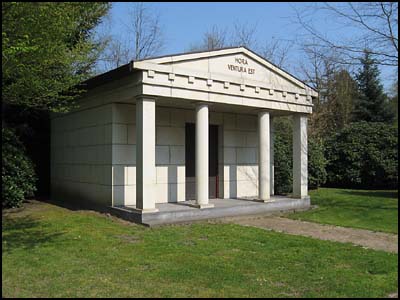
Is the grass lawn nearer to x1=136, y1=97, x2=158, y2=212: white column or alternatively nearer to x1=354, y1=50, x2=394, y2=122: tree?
x1=136, y1=97, x2=158, y2=212: white column

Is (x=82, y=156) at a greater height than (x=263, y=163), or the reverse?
(x=82, y=156)

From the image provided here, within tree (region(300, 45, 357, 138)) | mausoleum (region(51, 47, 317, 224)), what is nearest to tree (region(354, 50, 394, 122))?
tree (region(300, 45, 357, 138))

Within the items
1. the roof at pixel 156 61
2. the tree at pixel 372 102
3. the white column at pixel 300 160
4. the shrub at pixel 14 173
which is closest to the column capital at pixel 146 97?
the roof at pixel 156 61

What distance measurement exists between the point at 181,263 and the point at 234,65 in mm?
6742

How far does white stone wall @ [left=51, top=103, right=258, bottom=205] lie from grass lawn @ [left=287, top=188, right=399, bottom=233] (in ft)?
8.76

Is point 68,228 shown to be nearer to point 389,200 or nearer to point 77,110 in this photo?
point 77,110

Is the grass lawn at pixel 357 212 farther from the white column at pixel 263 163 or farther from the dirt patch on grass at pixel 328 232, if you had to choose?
the white column at pixel 263 163

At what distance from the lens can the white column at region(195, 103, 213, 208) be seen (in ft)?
35.1

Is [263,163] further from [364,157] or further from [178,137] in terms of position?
[364,157]

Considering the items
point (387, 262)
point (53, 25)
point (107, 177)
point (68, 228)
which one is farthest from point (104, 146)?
point (387, 262)

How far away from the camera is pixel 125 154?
1144 centimetres

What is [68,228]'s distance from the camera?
9.04 m

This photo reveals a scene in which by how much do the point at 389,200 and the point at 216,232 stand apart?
344 inches

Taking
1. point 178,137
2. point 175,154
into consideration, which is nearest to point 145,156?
point 175,154
